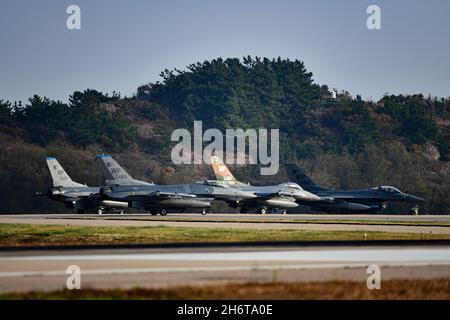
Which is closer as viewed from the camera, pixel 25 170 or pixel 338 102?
pixel 25 170

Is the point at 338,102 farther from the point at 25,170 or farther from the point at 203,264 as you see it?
the point at 203,264

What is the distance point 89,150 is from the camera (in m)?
133

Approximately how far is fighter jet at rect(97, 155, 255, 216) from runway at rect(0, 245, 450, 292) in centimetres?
4400

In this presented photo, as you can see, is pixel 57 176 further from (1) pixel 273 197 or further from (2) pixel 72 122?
(2) pixel 72 122

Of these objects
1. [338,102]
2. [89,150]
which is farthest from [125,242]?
[338,102]

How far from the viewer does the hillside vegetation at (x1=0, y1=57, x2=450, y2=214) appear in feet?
358

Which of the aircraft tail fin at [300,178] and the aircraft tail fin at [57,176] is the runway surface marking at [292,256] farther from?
the aircraft tail fin at [300,178]

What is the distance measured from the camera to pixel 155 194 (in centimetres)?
7938

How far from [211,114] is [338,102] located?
27.3 m

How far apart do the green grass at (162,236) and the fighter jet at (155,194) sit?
27.6m
